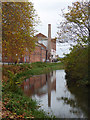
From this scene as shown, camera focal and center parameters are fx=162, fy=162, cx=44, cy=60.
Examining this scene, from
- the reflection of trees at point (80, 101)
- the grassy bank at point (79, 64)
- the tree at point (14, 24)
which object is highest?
the tree at point (14, 24)

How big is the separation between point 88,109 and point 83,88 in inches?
169

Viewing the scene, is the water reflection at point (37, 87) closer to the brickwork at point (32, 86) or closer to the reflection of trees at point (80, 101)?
the brickwork at point (32, 86)

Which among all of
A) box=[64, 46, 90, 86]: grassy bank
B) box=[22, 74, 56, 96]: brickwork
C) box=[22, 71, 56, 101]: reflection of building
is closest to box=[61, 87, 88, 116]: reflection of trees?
box=[64, 46, 90, 86]: grassy bank

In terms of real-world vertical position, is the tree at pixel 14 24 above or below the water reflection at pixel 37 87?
above

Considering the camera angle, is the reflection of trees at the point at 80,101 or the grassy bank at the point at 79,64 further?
the grassy bank at the point at 79,64

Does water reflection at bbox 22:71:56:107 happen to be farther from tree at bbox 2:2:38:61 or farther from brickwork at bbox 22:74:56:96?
tree at bbox 2:2:38:61

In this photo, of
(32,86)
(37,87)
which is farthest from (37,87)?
(32,86)

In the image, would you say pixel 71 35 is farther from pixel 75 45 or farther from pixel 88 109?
pixel 88 109

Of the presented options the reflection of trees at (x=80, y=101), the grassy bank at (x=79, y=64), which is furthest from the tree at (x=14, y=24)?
the reflection of trees at (x=80, y=101)

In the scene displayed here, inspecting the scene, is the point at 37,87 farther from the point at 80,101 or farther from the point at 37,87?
the point at 80,101

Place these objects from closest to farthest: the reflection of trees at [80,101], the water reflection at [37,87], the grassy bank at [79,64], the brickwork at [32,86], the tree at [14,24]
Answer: the reflection of trees at [80,101] → the grassy bank at [79,64] → the tree at [14,24] → the water reflection at [37,87] → the brickwork at [32,86]

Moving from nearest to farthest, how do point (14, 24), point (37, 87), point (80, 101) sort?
point (80, 101)
point (14, 24)
point (37, 87)

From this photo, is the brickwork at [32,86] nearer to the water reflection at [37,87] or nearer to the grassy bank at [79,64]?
the water reflection at [37,87]

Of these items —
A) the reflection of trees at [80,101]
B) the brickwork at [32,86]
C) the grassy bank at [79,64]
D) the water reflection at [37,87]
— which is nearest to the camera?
the reflection of trees at [80,101]
